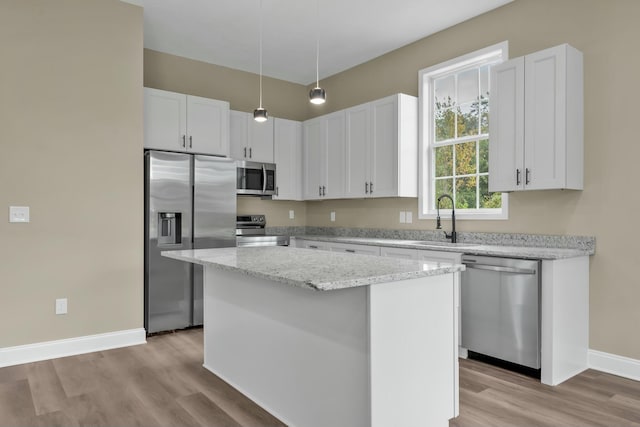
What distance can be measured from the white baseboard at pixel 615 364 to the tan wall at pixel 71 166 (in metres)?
3.69

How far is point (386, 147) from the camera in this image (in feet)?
14.5

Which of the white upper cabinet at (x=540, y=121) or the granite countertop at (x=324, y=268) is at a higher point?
the white upper cabinet at (x=540, y=121)

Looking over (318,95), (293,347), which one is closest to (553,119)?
(318,95)

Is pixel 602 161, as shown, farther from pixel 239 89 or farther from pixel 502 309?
pixel 239 89

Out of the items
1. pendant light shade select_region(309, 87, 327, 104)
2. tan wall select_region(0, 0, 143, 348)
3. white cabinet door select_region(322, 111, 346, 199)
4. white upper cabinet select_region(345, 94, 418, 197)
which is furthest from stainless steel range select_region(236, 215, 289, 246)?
pendant light shade select_region(309, 87, 327, 104)

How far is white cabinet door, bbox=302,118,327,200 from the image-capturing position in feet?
17.2

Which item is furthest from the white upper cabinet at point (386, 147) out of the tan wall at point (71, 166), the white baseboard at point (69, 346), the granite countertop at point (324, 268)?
the white baseboard at point (69, 346)

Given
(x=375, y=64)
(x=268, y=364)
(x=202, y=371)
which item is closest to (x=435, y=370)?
(x=268, y=364)

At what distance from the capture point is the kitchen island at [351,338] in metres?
1.84

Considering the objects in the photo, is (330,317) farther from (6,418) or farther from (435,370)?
(6,418)

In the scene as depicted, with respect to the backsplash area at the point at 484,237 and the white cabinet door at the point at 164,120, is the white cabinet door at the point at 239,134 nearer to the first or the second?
the white cabinet door at the point at 164,120

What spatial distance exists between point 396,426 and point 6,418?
2170 millimetres

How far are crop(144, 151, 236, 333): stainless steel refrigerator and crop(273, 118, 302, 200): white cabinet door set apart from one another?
934 mm

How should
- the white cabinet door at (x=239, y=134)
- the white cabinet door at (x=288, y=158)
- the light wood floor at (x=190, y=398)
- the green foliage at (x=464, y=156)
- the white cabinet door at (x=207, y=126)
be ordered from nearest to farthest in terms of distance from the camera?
the light wood floor at (x=190, y=398) < the green foliage at (x=464, y=156) < the white cabinet door at (x=207, y=126) < the white cabinet door at (x=239, y=134) < the white cabinet door at (x=288, y=158)
